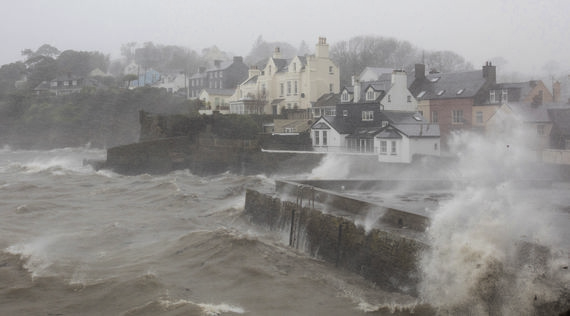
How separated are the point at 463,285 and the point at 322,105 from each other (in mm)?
29374

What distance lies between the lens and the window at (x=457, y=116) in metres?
28.5

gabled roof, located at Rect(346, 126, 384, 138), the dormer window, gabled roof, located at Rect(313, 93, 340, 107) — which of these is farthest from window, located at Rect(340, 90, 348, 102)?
the dormer window

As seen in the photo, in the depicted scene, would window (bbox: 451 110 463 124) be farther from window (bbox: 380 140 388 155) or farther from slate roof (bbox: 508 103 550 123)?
window (bbox: 380 140 388 155)

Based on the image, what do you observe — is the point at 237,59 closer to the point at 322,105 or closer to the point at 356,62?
the point at 356,62

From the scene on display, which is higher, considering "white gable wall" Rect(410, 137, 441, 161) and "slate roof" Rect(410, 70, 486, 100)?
"slate roof" Rect(410, 70, 486, 100)

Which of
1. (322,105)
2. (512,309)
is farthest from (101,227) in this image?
(322,105)

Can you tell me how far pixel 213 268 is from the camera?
34.4ft

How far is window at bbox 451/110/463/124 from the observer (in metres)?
28.5

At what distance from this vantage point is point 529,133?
23.7 metres

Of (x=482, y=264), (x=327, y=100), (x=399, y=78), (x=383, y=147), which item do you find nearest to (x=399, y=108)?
(x=399, y=78)

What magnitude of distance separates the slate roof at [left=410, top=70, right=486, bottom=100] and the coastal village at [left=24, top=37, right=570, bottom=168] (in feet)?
0.21

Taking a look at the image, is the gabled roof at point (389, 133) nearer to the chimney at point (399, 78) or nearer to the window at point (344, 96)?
the chimney at point (399, 78)

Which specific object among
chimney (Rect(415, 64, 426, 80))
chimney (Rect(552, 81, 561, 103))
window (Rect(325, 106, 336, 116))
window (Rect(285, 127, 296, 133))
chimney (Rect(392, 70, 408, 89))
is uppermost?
chimney (Rect(415, 64, 426, 80))

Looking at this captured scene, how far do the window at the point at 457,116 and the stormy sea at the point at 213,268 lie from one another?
12.2m
